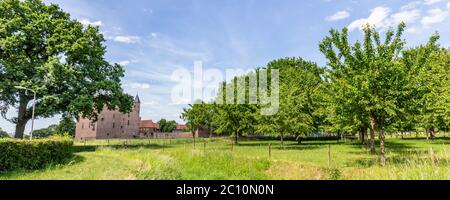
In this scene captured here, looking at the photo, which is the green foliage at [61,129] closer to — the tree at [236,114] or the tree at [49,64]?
the tree at [49,64]

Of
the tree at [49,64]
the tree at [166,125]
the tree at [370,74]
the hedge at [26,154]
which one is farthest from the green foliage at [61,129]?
the tree at [166,125]

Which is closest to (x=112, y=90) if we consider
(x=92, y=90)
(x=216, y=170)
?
(x=92, y=90)

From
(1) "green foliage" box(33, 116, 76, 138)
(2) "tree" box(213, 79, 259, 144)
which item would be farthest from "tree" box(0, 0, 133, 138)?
(2) "tree" box(213, 79, 259, 144)

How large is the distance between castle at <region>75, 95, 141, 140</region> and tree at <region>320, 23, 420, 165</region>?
78.0 meters

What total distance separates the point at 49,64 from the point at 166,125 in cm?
10394

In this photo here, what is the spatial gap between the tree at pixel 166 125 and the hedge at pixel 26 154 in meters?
Result: 113

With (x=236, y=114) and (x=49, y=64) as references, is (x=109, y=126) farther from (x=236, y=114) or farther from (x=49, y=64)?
(x=49, y=64)

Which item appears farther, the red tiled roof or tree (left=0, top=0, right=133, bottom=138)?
the red tiled roof

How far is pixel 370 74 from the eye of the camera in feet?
51.6

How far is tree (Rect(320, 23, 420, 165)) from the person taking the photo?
1579cm

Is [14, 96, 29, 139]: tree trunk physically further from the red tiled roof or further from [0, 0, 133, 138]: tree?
the red tiled roof

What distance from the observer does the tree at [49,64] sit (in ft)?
97.0

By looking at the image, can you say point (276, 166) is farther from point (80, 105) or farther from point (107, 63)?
point (107, 63)
